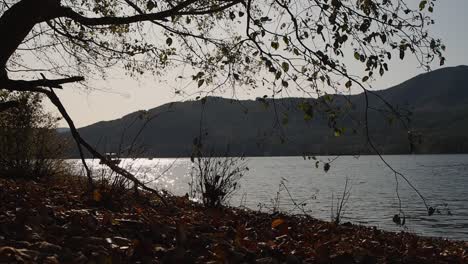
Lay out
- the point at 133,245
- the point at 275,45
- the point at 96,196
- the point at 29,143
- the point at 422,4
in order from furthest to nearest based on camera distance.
A: the point at 29,143 < the point at 96,196 < the point at 275,45 < the point at 422,4 < the point at 133,245

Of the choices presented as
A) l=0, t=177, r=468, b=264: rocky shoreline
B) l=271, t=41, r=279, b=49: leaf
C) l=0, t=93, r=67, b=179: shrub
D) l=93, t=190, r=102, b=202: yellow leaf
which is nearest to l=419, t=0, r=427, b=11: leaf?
l=271, t=41, r=279, b=49: leaf

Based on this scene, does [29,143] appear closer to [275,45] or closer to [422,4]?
[275,45]

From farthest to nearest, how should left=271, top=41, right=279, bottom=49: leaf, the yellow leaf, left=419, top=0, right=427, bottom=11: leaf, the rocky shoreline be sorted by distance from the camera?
the yellow leaf, left=271, top=41, right=279, bottom=49: leaf, left=419, top=0, right=427, bottom=11: leaf, the rocky shoreline

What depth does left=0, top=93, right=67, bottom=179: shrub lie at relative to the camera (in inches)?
585

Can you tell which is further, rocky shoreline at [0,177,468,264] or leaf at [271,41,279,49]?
leaf at [271,41,279,49]

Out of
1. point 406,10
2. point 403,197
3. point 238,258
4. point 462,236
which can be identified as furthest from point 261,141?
point 403,197

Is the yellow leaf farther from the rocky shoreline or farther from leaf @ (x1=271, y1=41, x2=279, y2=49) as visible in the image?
leaf @ (x1=271, y1=41, x2=279, y2=49)

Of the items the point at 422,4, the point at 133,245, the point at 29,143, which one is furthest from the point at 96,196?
the point at 29,143

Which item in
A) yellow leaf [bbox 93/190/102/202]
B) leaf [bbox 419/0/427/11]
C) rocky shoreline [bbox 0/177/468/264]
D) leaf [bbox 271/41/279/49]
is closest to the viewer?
rocky shoreline [bbox 0/177/468/264]

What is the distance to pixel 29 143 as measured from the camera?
1630 centimetres

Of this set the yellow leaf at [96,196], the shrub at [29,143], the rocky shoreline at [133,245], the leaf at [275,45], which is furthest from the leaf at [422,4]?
the shrub at [29,143]

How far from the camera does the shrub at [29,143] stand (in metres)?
14.9

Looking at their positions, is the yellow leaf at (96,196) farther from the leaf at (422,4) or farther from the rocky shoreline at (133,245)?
the leaf at (422,4)

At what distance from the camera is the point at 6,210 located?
525cm
